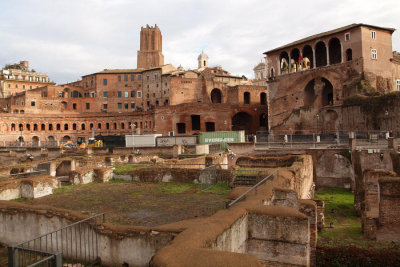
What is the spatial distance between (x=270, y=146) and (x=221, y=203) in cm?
1879

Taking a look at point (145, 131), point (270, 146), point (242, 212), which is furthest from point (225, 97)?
point (242, 212)

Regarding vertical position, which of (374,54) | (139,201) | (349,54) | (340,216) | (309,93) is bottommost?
(340,216)

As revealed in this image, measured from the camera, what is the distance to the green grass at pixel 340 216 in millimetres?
12910

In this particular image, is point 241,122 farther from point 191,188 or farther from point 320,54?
point 191,188

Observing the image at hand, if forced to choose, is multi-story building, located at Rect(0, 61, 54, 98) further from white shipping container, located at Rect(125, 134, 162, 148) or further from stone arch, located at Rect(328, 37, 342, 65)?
stone arch, located at Rect(328, 37, 342, 65)

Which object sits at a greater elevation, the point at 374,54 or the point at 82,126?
the point at 374,54

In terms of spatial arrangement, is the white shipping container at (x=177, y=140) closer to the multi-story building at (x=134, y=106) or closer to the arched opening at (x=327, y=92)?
the multi-story building at (x=134, y=106)

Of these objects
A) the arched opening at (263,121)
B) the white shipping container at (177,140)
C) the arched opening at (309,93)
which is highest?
the arched opening at (309,93)

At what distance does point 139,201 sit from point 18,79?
83.5 meters

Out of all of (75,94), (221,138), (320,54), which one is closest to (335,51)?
(320,54)

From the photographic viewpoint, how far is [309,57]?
48.3 meters

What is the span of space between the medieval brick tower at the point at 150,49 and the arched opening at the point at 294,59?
128 ft

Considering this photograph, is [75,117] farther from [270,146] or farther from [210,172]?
[210,172]

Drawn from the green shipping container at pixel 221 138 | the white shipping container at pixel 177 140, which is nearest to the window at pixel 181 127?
the white shipping container at pixel 177 140
